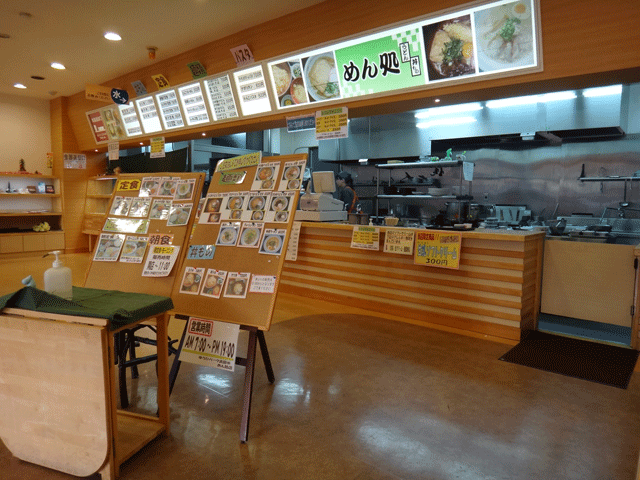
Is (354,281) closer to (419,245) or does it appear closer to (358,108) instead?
(419,245)

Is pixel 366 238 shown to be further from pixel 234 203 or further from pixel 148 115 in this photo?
pixel 148 115

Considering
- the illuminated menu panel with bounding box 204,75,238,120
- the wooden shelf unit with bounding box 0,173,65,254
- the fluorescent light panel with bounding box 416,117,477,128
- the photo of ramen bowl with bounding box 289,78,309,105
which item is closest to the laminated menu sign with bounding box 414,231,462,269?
the photo of ramen bowl with bounding box 289,78,309,105

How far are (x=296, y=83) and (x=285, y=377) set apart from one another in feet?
11.0

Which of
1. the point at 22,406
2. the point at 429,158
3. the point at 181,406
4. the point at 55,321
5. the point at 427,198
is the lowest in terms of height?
the point at 181,406

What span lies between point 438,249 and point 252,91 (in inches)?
120

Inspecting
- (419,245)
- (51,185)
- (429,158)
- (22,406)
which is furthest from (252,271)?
(51,185)

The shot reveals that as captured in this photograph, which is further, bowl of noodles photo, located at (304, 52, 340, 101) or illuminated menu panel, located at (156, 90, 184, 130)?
illuminated menu panel, located at (156, 90, 184, 130)

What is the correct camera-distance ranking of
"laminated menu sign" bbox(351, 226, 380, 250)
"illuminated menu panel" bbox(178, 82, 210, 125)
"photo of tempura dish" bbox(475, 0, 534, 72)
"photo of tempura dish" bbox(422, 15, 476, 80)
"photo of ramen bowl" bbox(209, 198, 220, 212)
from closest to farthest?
1. "photo of ramen bowl" bbox(209, 198, 220, 212)
2. "photo of tempura dish" bbox(475, 0, 534, 72)
3. "photo of tempura dish" bbox(422, 15, 476, 80)
4. "laminated menu sign" bbox(351, 226, 380, 250)
5. "illuminated menu panel" bbox(178, 82, 210, 125)

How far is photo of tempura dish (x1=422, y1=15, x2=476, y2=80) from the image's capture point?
366cm

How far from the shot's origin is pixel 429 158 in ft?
26.1

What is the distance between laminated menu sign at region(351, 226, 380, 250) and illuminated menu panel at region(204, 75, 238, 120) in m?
2.40

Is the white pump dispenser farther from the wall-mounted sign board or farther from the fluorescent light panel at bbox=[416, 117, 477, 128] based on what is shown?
the fluorescent light panel at bbox=[416, 117, 477, 128]

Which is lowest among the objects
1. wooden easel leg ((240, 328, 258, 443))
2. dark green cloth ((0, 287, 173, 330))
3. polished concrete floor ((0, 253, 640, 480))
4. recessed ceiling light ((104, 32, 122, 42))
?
polished concrete floor ((0, 253, 640, 480))

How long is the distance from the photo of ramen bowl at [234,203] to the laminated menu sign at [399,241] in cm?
228
